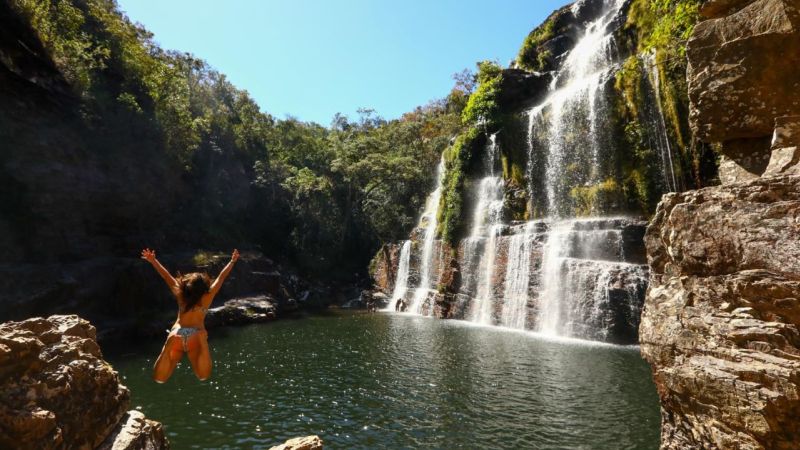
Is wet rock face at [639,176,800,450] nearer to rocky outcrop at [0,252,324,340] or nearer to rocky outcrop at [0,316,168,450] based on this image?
rocky outcrop at [0,316,168,450]

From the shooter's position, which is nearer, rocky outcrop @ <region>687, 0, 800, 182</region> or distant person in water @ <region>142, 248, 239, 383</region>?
rocky outcrop @ <region>687, 0, 800, 182</region>

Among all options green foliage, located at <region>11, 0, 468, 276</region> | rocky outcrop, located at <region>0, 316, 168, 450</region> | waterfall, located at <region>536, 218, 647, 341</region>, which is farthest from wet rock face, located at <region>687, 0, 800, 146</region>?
green foliage, located at <region>11, 0, 468, 276</region>

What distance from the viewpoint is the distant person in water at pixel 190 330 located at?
5.50m

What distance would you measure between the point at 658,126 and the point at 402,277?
23.3 meters

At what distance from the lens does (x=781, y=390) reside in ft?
12.4

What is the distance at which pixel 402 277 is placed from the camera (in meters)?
38.0

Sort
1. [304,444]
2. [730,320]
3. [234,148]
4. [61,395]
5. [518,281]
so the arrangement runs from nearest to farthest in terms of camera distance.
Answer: [730,320] → [61,395] → [304,444] → [518,281] → [234,148]

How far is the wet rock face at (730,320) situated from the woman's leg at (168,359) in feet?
20.3

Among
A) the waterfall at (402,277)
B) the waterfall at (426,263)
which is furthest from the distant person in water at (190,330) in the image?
the waterfall at (402,277)

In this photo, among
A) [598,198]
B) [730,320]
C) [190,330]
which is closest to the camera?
[730,320]

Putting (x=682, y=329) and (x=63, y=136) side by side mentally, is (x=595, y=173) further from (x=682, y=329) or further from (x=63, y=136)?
(x=63, y=136)

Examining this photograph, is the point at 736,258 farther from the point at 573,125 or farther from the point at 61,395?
the point at 573,125

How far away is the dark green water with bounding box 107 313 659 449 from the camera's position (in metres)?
9.21

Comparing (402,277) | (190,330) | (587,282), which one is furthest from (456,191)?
(190,330)
